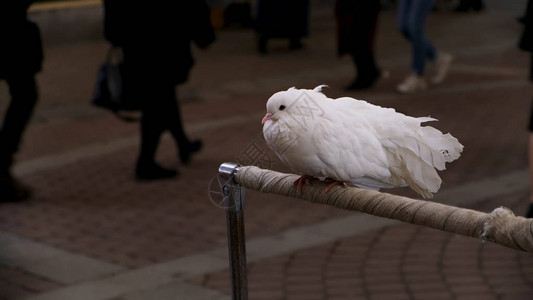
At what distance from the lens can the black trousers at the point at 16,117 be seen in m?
5.54

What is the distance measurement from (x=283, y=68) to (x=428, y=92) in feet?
8.07

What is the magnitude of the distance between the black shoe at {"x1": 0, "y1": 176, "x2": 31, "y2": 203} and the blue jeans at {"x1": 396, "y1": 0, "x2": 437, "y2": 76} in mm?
4659

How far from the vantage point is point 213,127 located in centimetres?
764

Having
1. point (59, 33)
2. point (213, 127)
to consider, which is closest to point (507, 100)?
point (213, 127)

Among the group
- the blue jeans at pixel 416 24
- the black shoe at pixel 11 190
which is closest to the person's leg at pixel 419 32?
the blue jeans at pixel 416 24

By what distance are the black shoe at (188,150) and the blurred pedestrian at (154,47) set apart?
1.14ft

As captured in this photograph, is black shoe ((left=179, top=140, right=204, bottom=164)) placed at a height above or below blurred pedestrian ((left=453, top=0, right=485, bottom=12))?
above

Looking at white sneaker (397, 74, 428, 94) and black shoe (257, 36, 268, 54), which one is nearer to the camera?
white sneaker (397, 74, 428, 94)

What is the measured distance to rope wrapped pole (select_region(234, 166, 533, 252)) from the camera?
147 cm

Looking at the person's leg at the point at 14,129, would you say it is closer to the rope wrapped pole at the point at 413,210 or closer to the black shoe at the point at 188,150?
the black shoe at the point at 188,150

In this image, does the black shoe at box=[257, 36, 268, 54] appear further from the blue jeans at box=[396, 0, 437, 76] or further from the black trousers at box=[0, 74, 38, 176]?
the black trousers at box=[0, 74, 38, 176]

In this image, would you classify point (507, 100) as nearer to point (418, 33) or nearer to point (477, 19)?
point (418, 33)

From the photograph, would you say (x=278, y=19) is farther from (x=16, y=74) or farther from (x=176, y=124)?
(x=16, y=74)

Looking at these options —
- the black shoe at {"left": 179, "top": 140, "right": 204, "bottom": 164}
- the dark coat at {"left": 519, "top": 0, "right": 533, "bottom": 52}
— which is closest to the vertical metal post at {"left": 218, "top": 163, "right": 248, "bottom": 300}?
the dark coat at {"left": 519, "top": 0, "right": 533, "bottom": 52}
